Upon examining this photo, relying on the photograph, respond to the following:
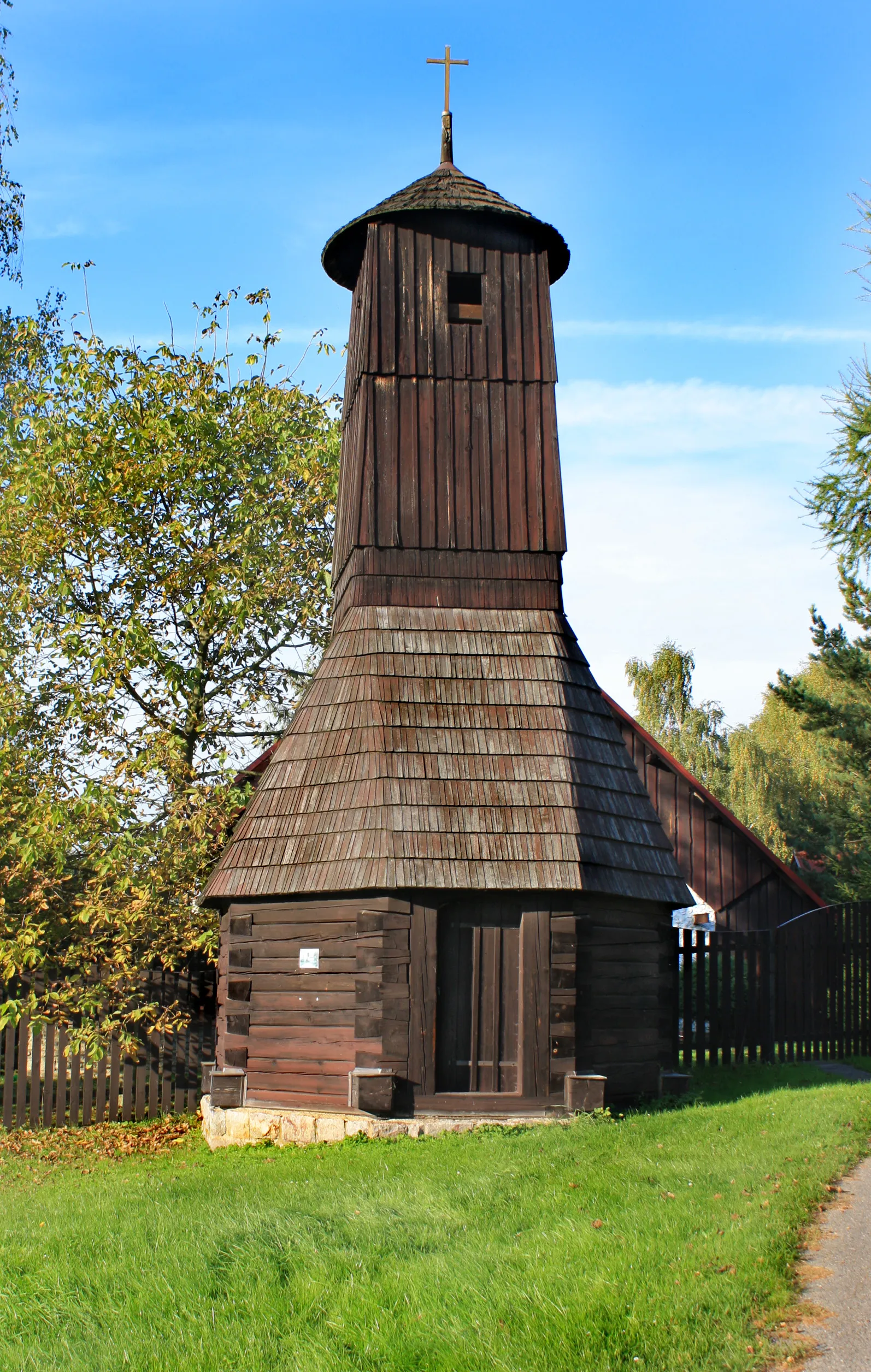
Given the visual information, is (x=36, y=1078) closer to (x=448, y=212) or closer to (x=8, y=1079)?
(x=8, y=1079)

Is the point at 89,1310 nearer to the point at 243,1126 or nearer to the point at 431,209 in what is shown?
the point at 243,1126

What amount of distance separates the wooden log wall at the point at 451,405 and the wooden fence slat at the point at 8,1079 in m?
6.83

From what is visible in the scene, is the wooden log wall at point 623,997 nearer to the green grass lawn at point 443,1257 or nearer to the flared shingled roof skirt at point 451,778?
the flared shingled roof skirt at point 451,778

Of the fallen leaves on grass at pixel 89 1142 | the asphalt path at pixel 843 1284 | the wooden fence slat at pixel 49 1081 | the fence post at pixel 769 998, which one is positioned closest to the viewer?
the asphalt path at pixel 843 1284

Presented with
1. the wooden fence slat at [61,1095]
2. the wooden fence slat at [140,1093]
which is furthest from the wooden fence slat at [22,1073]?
the wooden fence slat at [140,1093]

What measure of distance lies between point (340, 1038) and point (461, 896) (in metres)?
1.75

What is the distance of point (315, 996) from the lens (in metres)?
11.3

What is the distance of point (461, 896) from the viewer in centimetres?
1100

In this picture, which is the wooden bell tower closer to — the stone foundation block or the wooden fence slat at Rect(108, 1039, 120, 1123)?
the stone foundation block

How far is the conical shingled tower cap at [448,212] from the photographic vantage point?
44.9 feet

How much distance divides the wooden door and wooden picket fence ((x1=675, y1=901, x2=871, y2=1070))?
3.70 metres

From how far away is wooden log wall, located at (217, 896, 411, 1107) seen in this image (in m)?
10.8

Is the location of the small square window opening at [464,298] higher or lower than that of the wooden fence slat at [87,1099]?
higher

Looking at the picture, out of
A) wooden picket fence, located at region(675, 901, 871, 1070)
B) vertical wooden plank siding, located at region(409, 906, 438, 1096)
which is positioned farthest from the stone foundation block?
wooden picket fence, located at region(675, 901, 871, 1070)
